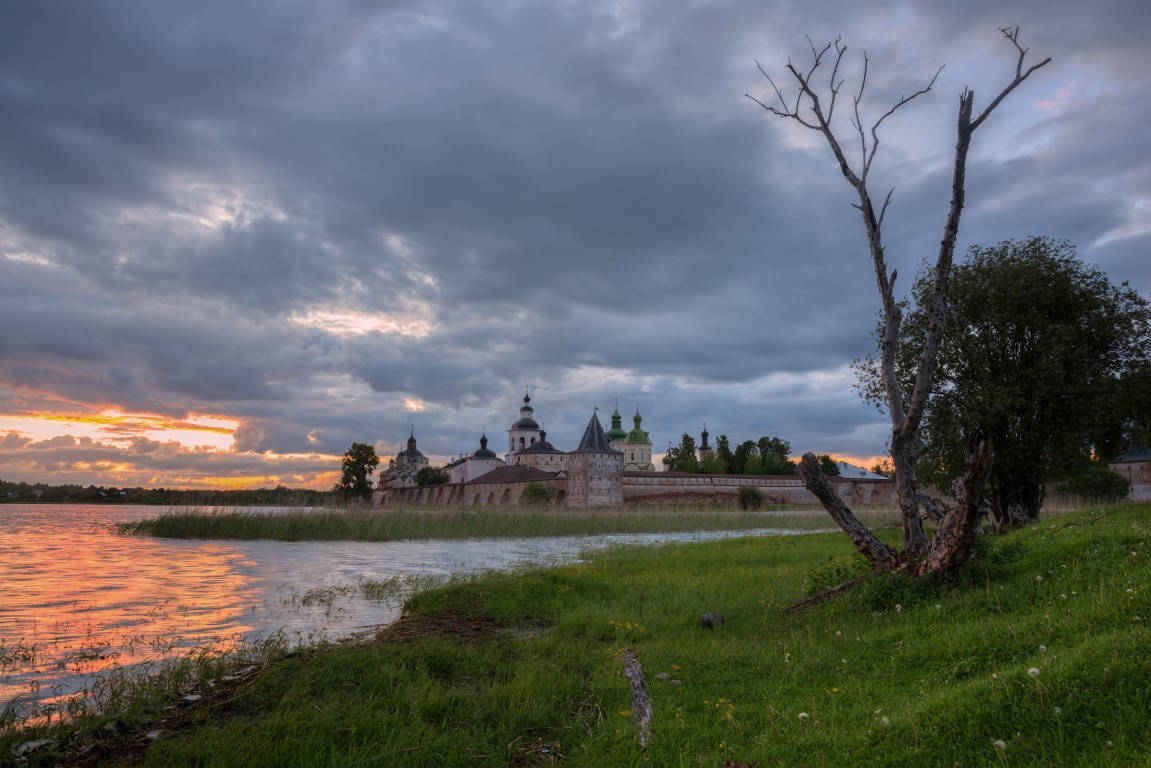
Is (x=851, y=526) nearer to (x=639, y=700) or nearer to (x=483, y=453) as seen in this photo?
(x=639, y=700)

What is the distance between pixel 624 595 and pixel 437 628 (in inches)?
121

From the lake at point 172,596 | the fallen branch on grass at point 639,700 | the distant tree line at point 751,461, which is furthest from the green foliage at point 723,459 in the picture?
the fallen branch on grass at point 639,700

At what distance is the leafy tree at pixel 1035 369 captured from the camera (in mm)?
14016

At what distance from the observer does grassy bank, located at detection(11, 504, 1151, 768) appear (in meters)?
3.64

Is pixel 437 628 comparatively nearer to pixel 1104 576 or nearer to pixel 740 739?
pixel 740 739

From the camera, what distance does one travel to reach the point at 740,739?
165 inches

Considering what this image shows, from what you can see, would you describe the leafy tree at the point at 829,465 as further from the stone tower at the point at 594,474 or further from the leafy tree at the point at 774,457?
the stone tower at the point at 594,474

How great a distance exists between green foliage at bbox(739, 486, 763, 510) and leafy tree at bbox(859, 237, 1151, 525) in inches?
1615

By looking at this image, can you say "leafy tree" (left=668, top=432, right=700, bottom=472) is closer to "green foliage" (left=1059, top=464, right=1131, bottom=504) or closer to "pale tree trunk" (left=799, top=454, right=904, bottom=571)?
"green foliage" (left=1059, top=464, right=1131, bottom=504)

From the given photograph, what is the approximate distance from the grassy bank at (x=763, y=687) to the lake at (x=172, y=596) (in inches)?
76.7

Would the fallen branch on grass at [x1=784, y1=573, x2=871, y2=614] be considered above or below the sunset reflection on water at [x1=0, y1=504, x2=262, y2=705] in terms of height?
above

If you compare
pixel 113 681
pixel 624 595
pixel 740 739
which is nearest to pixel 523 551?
pixel 624 595

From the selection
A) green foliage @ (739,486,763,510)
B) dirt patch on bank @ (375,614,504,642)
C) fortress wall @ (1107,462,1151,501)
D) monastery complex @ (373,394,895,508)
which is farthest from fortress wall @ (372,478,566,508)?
dirt patch on bank @ (375,614,504,642)

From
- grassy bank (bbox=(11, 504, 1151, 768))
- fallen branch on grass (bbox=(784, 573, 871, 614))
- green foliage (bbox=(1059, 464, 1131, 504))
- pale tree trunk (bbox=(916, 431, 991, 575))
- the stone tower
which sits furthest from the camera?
the stone tower
